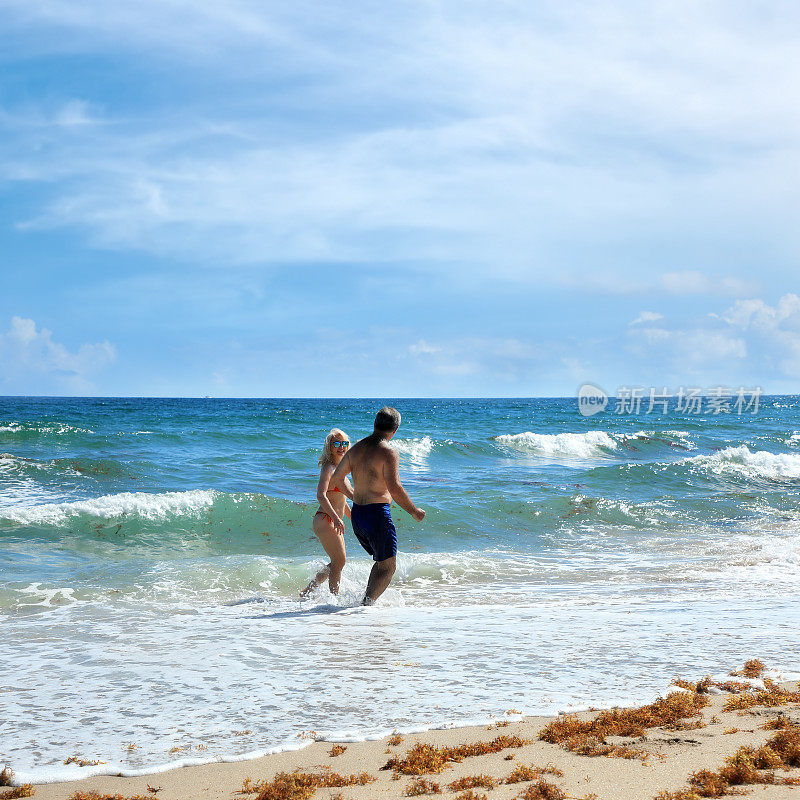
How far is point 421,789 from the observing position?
9.52ft

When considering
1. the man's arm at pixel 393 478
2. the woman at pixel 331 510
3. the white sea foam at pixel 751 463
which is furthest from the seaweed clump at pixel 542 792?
the white sea foam at pixel 751 463

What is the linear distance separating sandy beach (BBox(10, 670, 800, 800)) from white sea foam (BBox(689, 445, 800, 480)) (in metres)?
18.3

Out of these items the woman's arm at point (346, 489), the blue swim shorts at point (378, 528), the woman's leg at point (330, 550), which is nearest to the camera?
the blue swim shorts at point (378, 528)

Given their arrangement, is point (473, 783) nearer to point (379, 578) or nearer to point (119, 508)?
point (379, 578)

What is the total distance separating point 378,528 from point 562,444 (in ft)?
77.5

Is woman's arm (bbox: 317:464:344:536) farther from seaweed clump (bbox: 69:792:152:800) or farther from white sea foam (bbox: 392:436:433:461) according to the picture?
white sea foam (bbox: 392:436:433:461)

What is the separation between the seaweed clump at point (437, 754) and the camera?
3.10m

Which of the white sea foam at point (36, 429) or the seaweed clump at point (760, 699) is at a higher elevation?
the seaweed clump at point (760, 699)

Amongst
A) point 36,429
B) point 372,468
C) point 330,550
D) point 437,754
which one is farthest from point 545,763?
point 36,429

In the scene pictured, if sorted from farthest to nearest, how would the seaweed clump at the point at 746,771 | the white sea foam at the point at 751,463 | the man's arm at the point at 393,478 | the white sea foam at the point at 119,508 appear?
the white sea foam at the point at 751,463
the white sea foam at the point at 119,508
the man's arm at the point at 393,478
the seaweed clump at the point at 746,771

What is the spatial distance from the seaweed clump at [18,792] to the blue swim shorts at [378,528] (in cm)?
360

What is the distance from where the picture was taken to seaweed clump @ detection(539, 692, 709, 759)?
10.5ft

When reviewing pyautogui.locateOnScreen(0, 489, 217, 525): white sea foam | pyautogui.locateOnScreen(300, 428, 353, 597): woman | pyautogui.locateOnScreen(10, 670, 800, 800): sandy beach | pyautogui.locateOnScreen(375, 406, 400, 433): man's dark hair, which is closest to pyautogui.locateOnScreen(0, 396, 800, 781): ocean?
pyautogui.locateOnScreen(0, 489, 217, 525): white sea foam

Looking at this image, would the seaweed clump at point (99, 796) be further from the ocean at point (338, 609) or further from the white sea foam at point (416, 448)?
the white sea foam at point (416, 448)
